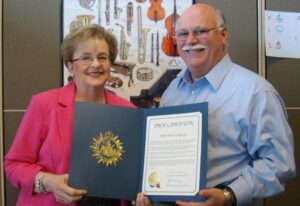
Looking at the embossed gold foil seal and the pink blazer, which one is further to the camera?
the pink blazer

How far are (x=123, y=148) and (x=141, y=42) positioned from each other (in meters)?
0.67

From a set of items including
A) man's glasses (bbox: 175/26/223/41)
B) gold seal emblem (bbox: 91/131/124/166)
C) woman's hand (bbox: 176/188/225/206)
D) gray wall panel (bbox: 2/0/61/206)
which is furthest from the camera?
gray wall panel (bbox: 2/0/61/206)

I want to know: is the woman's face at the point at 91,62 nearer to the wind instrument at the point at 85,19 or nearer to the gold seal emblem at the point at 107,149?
the gold seal emblem at the point at 107,149

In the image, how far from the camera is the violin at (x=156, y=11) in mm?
1627

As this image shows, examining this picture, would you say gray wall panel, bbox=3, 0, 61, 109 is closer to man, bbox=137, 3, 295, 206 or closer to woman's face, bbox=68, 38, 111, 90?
woman's face, bbox=68, 38, 111, 90

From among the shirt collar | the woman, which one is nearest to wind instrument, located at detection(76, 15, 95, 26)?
the woman

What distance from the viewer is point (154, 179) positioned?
108 centimetres

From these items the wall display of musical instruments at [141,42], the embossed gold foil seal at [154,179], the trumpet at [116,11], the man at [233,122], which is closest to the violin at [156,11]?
the wall display of musical instruments at [141,42]

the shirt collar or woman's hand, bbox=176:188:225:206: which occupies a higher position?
the shirt collar

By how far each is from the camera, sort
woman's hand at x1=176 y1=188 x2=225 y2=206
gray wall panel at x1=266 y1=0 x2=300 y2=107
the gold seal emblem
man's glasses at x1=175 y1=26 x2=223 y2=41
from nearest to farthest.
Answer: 1. woman's hand at x1=176 y1=188 x2=225 y2=206
2. the gold seal emblem
3. man's glasses at x1=175 y1=26 x2=223 y2=41
4. gray wall panel at x1=266 y1=0 x2=300 y2=107

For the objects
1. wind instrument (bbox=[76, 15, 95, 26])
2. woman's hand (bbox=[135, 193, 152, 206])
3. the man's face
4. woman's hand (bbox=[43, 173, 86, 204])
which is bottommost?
woman's hand (bbox=[135, 193, 152, 206])

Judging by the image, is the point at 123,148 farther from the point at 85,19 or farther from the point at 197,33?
the point at 85,19

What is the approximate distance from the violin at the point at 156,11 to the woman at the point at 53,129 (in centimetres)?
42

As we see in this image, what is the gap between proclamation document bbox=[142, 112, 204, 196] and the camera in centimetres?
103
